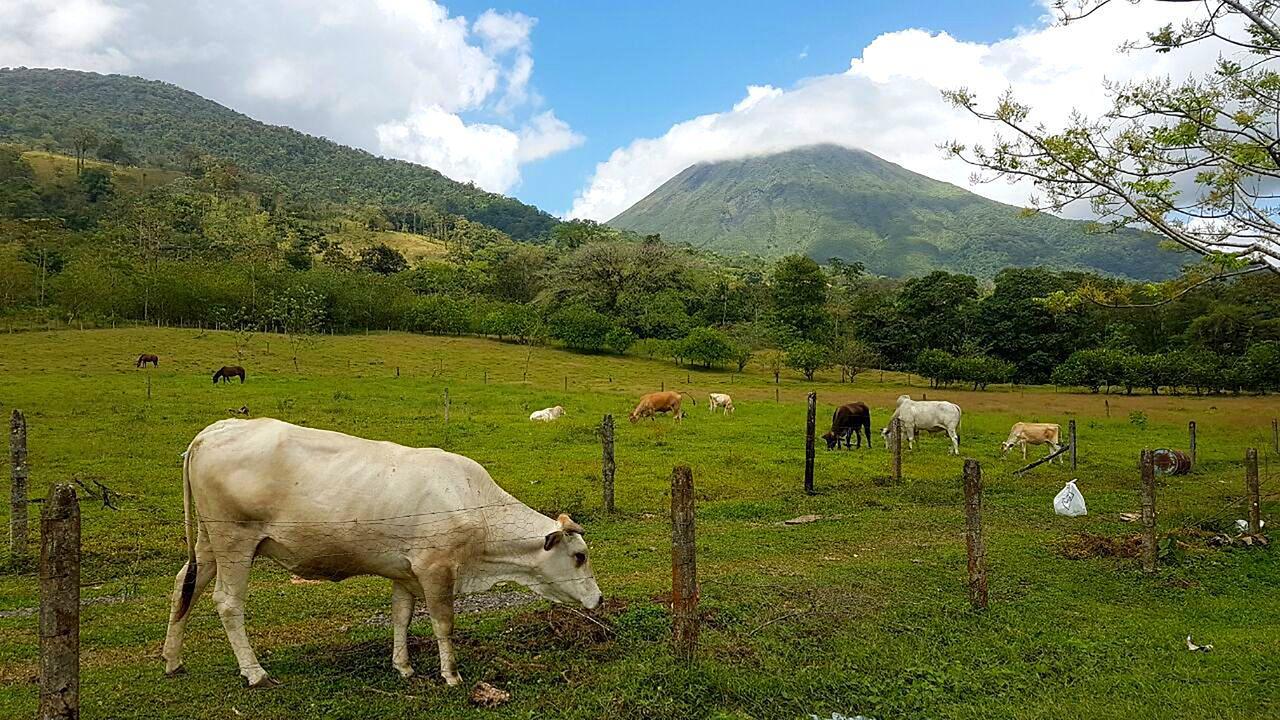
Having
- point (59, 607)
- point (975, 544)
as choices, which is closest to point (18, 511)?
point (59, 607)

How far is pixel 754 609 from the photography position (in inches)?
287

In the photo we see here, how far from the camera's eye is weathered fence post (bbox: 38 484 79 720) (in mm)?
3980

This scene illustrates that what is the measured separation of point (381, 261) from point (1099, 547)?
9471 cm

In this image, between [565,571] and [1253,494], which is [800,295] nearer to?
[1253,494]

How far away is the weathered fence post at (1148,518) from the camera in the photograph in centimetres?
879

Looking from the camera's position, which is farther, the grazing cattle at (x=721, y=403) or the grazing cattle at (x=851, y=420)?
the grazing cattle at (x=721, y=403)

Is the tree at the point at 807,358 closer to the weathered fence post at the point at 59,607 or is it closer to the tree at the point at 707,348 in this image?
the tree at the point at 707,348

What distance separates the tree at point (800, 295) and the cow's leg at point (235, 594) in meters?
66.1

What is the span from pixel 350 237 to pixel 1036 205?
126 m

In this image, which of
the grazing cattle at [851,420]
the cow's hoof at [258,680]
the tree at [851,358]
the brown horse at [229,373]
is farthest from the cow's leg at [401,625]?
the tree at [851,358]

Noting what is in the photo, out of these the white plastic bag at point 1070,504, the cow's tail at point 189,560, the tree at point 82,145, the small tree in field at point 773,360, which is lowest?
the white plastic bag at point 1070,504

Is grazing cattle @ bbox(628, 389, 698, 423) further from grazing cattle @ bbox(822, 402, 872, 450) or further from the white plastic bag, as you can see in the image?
the white plastic bag

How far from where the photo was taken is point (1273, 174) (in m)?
10.4

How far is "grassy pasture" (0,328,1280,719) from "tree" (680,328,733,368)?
1342 inches
